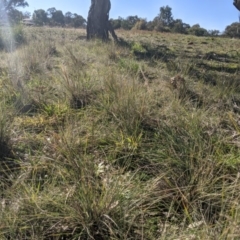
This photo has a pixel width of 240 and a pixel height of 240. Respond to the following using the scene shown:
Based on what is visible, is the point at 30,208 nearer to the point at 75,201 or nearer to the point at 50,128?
the point at 75,201

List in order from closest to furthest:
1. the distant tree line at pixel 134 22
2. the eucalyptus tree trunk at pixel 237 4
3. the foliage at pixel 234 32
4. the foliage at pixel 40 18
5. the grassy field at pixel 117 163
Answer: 1. the grassy field at pixel 117 163
2. the eucalyptus tree trunk at pixel 237 4
3. the foliage at pixel 234 32
4. the distant tree line at pixel 134 22
5. the foliage at pixel 40 18

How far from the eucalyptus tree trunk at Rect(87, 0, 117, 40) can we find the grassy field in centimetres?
779

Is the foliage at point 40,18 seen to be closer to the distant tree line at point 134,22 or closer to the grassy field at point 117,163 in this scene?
the distant tree line at point 134,22

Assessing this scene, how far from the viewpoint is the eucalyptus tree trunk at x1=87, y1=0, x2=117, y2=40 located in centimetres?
1086

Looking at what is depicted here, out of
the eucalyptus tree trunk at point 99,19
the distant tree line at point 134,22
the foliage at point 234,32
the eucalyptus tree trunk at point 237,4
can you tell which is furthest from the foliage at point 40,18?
the eucalyptus tree trunk at point 237,4

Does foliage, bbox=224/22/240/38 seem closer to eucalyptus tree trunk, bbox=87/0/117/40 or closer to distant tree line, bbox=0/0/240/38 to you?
distant tree line, bbox=0/0/240/38

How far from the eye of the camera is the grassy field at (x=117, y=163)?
4.71 feet

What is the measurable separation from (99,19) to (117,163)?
9.78m

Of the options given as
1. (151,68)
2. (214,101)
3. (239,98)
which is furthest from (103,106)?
(151,68)

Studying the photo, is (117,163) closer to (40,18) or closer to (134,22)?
(134,22)

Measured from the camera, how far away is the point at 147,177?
1.90 m

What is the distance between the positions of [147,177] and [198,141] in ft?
1.46

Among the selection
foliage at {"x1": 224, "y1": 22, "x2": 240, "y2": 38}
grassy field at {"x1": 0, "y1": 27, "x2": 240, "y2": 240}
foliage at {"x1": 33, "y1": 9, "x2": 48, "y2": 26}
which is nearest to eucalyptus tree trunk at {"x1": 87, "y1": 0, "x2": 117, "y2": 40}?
grassy field at {"x1": 0, "y1": 27, "x2": 240, "y2": 240}

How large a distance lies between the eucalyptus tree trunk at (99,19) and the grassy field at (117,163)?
7.79 m
